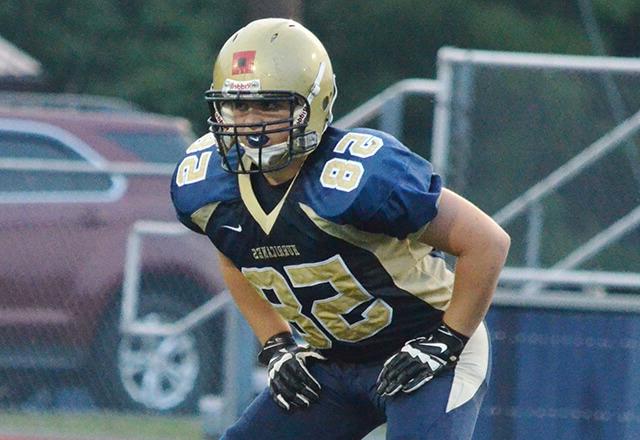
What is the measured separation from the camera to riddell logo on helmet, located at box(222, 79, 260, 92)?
4129 millimetres

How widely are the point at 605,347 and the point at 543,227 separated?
88 centimetres

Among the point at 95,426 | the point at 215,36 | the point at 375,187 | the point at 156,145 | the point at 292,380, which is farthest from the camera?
the point at 215,36

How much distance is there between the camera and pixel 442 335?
4.25 m

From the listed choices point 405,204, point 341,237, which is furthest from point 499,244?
point 341,237

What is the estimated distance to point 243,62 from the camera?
13.7 feet

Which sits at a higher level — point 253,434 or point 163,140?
point 253,434

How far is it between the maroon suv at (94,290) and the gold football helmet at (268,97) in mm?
3786

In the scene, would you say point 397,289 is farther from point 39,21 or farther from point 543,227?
point 39,21

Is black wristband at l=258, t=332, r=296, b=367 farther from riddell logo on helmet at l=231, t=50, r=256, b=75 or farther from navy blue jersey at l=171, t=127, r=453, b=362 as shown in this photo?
riddell logo on helmet at l=231, t=50, r=256, b=75

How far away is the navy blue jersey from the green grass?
381cm

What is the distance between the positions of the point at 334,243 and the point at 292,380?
1.58 feet

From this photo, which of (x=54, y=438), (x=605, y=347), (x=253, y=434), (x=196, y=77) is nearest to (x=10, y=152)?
(x=54, y=438)

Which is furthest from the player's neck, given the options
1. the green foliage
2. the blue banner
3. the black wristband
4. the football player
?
the green foliage

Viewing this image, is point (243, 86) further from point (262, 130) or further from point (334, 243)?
point (334, 243)
